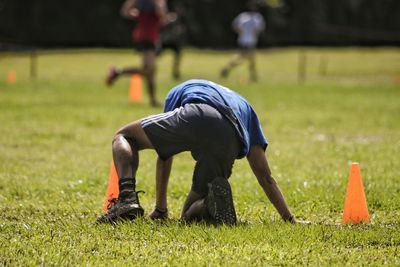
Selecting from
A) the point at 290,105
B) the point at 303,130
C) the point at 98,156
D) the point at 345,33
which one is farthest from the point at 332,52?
the point at 98,156

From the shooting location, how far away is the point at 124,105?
1636 cm

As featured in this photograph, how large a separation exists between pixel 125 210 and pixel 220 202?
68cm

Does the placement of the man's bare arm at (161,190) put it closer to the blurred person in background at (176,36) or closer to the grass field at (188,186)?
the grass field at (188,186)

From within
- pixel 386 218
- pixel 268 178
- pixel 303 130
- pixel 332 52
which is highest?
pixel 268 178

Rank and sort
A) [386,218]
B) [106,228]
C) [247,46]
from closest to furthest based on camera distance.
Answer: [106,228], [386,218], [247,46]

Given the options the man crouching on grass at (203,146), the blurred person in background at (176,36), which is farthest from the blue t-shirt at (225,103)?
the blurred person in background at (176,36)

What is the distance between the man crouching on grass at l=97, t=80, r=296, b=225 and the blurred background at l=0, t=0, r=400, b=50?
30.5 meters

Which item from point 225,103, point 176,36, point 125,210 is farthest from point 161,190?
point 176,36

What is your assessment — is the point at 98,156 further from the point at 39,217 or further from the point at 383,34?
the point at 383,34

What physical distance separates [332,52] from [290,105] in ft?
96.3

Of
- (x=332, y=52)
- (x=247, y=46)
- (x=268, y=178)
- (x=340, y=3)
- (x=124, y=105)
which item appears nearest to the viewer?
(x=268, y=178)

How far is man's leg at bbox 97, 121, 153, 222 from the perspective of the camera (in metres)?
5.70

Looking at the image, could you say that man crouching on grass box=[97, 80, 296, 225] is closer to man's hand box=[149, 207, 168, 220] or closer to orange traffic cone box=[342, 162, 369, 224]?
man's hand box=[149, 207, 168, 220]

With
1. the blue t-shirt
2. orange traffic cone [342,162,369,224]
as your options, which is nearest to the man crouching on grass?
the blue t-shirt
